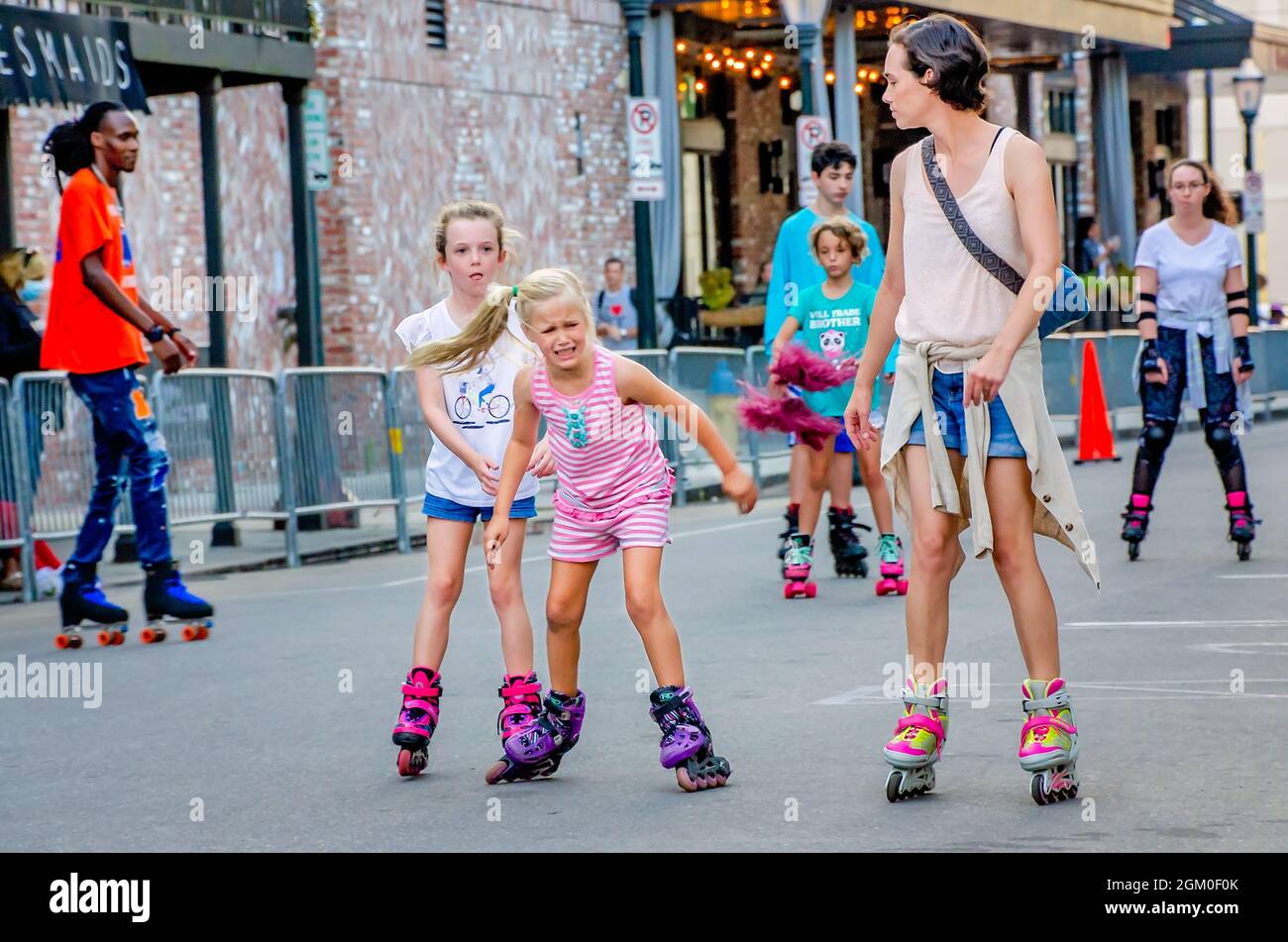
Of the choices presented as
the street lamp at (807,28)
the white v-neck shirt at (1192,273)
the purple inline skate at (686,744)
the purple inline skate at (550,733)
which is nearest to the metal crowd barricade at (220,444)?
the white v-neck shirt at (1192,273)

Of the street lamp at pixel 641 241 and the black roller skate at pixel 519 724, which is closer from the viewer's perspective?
the black roller skate at pixel 519 724

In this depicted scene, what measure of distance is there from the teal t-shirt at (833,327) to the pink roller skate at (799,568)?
63 centimetres

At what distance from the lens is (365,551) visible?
1491 centimetres

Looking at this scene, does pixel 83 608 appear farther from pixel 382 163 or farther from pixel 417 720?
pixel 382 163

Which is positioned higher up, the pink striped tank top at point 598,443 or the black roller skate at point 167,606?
the pink striped tank top at point 598,443

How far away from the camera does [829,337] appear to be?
35.7 ft

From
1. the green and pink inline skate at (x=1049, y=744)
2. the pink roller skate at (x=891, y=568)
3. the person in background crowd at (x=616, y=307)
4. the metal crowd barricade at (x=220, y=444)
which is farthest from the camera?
the person in background crowd at (x=616, y=307)

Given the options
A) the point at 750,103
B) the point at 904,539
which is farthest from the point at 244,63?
the point at 750,103

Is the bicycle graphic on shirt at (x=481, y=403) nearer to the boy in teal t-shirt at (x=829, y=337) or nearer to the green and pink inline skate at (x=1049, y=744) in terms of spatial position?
the green and pink inline skate at (x=1049, y=744)

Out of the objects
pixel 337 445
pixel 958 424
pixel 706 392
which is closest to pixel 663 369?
pixel 706 392

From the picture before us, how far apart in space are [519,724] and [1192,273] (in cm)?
Answer: 589

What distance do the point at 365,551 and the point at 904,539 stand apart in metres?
3.69

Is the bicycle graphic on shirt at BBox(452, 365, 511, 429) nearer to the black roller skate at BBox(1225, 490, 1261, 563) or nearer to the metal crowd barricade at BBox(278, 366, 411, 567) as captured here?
the black roller skate at BBox(1225, 490, 1261, 563)

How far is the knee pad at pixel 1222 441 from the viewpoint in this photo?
37.4 ft
